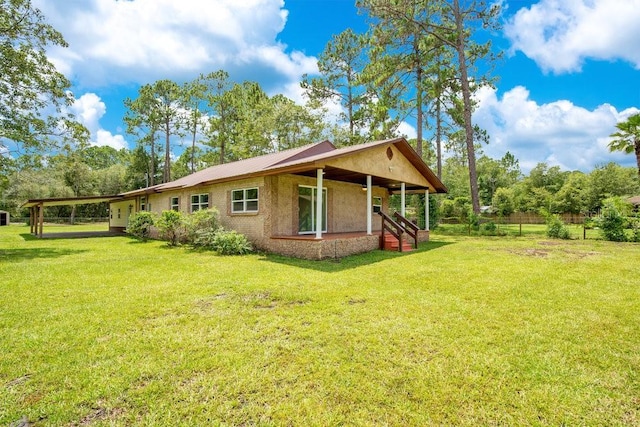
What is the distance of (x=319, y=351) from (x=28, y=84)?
1641 centimetres

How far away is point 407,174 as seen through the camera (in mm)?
13891

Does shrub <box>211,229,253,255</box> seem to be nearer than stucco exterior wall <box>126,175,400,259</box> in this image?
No

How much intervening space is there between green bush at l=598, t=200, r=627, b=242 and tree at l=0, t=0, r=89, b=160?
965 inches

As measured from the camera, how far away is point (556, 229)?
15281 millimetres

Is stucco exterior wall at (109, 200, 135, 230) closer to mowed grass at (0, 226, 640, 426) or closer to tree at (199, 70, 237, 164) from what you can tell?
tree at (199, 70, 237, 164)

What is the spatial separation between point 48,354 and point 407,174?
1304 cm

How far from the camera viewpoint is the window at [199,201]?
14.3 metres

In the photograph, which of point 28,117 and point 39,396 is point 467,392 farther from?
point 28,117

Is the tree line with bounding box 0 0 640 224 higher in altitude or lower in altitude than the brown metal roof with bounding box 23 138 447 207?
higher

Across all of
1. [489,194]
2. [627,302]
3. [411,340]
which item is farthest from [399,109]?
[489,194]

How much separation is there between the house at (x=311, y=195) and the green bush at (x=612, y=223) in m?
7.04

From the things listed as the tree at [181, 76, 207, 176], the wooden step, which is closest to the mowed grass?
the wooden step

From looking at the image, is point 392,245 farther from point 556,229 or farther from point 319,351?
point 556,229

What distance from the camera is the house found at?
32.2 ft
